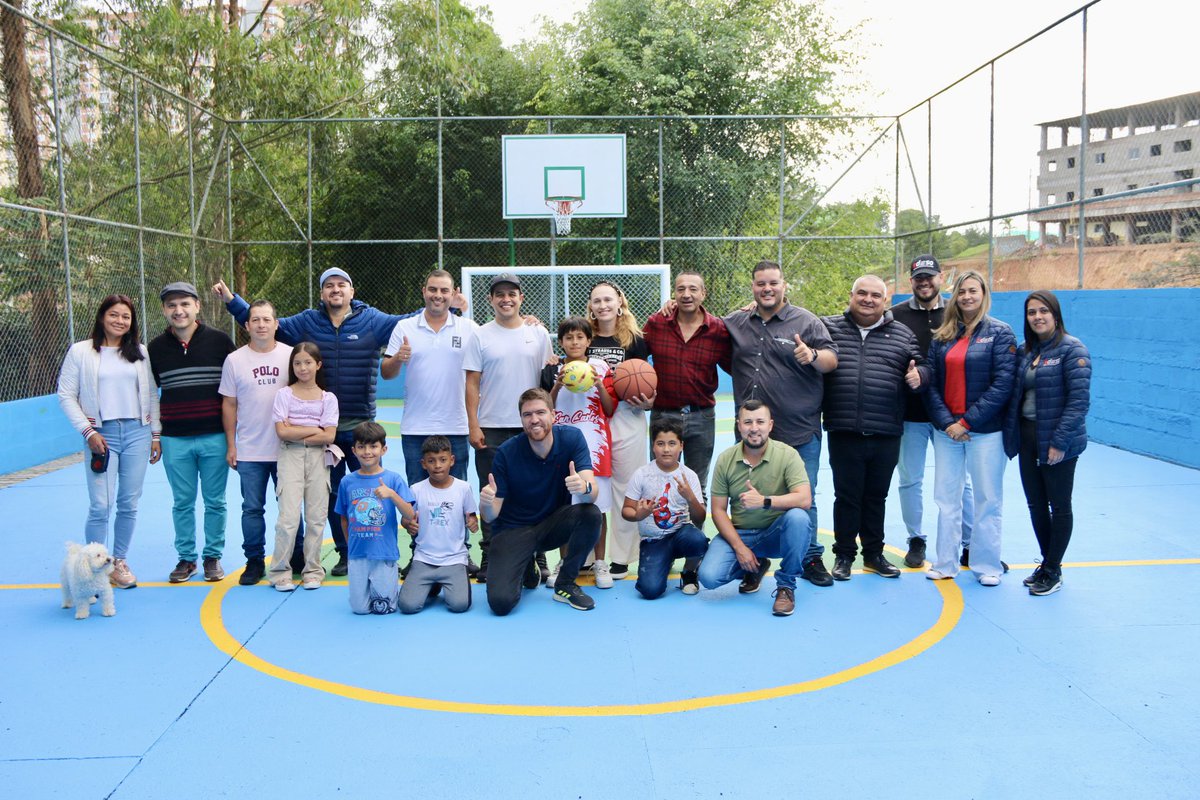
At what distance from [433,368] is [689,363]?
4.96ft

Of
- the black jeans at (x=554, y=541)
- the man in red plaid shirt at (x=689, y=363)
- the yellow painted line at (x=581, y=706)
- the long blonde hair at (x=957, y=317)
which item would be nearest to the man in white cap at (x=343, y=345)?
the black jeans at (x=554, y=541)

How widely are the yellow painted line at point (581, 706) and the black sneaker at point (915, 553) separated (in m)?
1.07

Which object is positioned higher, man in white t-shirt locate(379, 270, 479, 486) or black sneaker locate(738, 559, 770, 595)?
man in white t-shirt locate(379, 270, 479, 486)

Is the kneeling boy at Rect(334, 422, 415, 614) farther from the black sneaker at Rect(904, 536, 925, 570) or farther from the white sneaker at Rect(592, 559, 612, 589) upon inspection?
the black sneaker at Rect(904, 536, 925, 570)

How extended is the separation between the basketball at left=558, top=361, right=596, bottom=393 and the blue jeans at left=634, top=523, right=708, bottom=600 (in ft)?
3.13

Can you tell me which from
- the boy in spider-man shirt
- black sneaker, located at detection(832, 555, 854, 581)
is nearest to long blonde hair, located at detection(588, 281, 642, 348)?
the boy in spider-man shirt

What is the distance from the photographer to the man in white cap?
5762 millimetres

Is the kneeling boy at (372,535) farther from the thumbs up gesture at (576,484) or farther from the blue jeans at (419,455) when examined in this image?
the thumbs up gesture at (576,484)

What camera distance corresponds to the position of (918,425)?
5.82 metres

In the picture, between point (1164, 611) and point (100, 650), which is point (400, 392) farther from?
point (1164, 611)

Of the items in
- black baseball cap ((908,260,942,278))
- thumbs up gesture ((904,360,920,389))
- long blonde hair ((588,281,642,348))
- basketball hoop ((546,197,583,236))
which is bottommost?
thumbs up gesture ((904,360,920,389))

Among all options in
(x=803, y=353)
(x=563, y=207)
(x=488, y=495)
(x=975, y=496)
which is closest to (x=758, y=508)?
(x=803, y=353)

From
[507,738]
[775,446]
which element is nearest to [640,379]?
[775,446]

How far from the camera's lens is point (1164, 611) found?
16.5 feet
